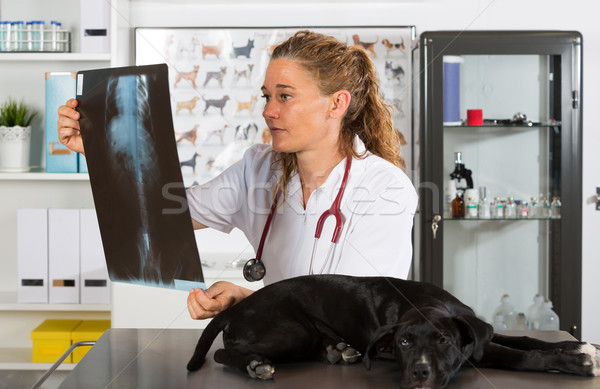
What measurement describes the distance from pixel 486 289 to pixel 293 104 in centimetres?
186

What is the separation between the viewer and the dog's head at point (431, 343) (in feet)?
2.64

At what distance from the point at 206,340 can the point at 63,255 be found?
80.8 inches

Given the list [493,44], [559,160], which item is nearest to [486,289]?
[559,160]

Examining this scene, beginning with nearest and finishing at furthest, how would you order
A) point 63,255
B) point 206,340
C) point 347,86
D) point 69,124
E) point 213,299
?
point 206,340
point 213,299
point 69,124
point 347,86
point 63,255

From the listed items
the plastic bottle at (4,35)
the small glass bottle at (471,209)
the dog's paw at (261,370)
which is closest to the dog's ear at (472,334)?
the dog's paw at (261,370)

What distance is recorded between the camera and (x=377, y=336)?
845 millimetres

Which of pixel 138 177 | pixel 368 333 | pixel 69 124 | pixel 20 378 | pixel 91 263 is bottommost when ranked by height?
pixel 20 378

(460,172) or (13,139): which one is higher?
(13,139)

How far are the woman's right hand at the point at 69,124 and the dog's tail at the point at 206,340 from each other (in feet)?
1.64

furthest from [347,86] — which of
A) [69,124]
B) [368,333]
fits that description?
[368,333]

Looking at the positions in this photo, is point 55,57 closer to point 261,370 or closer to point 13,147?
point 13,147

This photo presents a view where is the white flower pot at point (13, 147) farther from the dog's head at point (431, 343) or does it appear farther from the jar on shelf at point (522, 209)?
the dog's head at point (431, 343)

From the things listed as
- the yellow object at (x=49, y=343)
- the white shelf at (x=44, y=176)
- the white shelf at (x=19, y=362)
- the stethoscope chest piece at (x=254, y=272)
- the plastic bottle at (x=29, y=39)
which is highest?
the plastic bottle at (x=29, y=39)

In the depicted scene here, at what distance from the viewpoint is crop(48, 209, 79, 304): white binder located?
9.12ft
